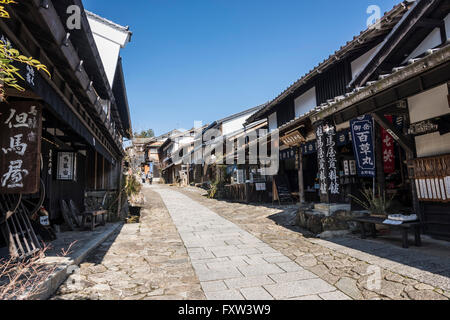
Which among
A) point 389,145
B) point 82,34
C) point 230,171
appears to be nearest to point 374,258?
point 389,145

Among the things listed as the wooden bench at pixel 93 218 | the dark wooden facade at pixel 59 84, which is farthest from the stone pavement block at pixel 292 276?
the wooden bench at pixel 93 218

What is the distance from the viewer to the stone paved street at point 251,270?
3885 mm

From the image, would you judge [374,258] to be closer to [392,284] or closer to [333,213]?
[392,284]

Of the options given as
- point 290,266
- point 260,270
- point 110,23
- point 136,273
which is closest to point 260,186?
point 290,266

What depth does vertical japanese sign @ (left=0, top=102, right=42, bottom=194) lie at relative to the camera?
4316 mm

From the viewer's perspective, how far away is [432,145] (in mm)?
6668

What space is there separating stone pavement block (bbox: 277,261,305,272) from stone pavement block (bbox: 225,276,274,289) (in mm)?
637

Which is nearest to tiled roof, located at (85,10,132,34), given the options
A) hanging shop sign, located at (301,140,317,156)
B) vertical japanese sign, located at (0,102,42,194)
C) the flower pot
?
the flower pot

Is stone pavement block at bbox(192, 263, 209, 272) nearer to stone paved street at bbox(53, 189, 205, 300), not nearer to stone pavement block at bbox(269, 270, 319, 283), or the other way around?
stone paved street at bbox(53, 189, 205, 300)

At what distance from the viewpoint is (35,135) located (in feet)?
14.6

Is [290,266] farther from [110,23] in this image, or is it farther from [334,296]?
[110,23]

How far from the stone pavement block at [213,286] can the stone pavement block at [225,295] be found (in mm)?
122

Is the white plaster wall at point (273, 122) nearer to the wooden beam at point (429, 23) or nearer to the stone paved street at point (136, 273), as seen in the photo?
the wooden beam at point (429, 23)

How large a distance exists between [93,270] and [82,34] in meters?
4.67
